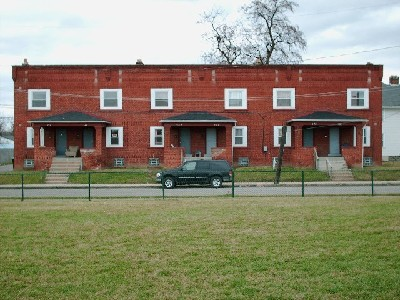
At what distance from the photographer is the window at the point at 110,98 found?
40.3 metres

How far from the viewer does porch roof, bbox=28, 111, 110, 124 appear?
37812 mm

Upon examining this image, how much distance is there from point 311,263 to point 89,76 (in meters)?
32.8

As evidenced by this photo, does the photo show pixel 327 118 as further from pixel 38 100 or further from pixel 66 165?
pixel 38 100

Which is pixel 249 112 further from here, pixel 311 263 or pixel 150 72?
pixel 311 263

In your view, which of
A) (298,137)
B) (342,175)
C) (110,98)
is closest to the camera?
(342,175)

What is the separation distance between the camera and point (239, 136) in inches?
1592

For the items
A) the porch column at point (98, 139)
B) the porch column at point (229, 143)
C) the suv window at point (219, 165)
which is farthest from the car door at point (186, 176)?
the porch column at point (98, 139)

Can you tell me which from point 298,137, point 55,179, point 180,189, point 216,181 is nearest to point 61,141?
point 55,179

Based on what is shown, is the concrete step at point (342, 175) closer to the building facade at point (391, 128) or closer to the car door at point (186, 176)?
the car door at point (186, 176)

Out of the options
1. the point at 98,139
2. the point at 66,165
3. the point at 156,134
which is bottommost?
the point at 66,165

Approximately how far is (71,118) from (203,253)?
96.3ft

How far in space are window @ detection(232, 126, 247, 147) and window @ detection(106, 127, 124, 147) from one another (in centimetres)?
805

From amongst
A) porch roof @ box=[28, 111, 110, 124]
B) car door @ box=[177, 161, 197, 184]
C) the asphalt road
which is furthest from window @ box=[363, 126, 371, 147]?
porch roof @ box=[28, 111, 110, 124]

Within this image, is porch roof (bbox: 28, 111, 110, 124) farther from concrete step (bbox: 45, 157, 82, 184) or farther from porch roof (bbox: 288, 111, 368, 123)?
porch roof (bbox: 288, 111, 368, 123)
